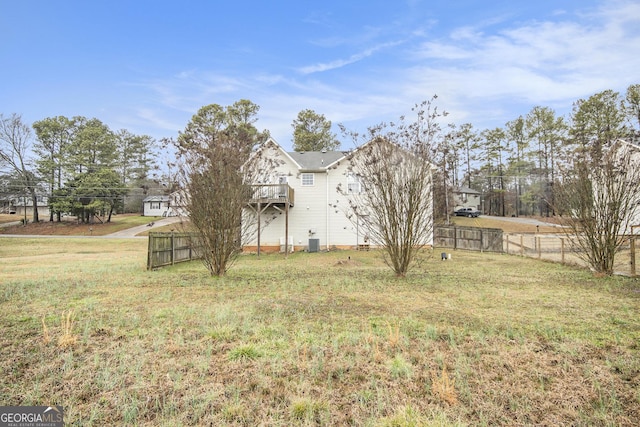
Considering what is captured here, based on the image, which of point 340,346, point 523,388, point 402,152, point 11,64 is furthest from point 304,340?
point 11,64

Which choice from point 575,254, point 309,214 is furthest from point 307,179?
point 575,254

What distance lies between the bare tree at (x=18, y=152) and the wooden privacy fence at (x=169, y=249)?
34741mm

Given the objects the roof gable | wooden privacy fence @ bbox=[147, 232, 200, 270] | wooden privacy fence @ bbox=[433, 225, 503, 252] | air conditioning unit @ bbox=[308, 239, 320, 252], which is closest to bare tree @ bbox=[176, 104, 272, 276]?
wooden privacy fence @ bbox=[147, 232, 200, 270]

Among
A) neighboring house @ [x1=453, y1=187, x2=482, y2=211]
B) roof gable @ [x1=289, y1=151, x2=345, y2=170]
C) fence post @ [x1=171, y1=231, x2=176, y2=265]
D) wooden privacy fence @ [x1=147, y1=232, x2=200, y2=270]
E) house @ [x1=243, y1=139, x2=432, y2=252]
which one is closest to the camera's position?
wooden privacy fence @ [x1=147, y1=232, x2=200, y2=270]

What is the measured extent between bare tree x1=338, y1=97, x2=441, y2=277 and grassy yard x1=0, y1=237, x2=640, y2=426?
278cm

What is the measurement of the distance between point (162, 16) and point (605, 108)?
39.8 meters

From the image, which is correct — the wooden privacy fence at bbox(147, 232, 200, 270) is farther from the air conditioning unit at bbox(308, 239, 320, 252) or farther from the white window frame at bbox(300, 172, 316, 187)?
the white window frame at bbox(300, 172, 316, 187)

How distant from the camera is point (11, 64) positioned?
35.7ft

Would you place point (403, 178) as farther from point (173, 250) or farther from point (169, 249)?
point (173, 250)

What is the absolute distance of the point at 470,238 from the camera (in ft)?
69.7

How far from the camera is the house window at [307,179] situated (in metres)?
22.2

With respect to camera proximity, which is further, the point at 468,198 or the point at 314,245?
the point at 468,198

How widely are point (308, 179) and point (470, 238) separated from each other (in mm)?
10936

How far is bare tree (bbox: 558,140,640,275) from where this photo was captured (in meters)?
9.82
